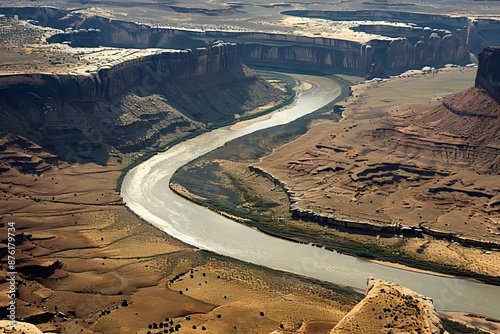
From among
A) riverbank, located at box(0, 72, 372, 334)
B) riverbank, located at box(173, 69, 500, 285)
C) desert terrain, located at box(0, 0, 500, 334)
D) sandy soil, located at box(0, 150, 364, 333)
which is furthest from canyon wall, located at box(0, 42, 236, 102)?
sandy soil, located at box(0, 150, 364, 333)

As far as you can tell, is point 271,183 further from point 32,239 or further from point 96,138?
point 32,239

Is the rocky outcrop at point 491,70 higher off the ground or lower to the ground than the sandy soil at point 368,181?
higher

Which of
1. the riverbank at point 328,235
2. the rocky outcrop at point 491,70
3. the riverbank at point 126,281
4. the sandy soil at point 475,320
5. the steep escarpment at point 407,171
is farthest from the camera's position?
the rocky outcrop at point 491,70

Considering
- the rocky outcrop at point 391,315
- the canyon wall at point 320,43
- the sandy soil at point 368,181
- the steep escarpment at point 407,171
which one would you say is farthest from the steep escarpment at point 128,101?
the rocky outcrop at point 391,315

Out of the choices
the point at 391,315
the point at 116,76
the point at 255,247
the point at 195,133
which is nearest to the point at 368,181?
the point at 255,247

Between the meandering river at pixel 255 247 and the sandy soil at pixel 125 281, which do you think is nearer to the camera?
the sandy soil at pixel 125 281

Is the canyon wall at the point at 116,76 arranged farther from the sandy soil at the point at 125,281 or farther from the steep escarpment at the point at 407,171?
the steep escarpment at the point at 407,171

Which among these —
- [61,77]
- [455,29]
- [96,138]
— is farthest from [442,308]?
[455,29]

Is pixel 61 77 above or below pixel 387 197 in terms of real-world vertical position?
above
